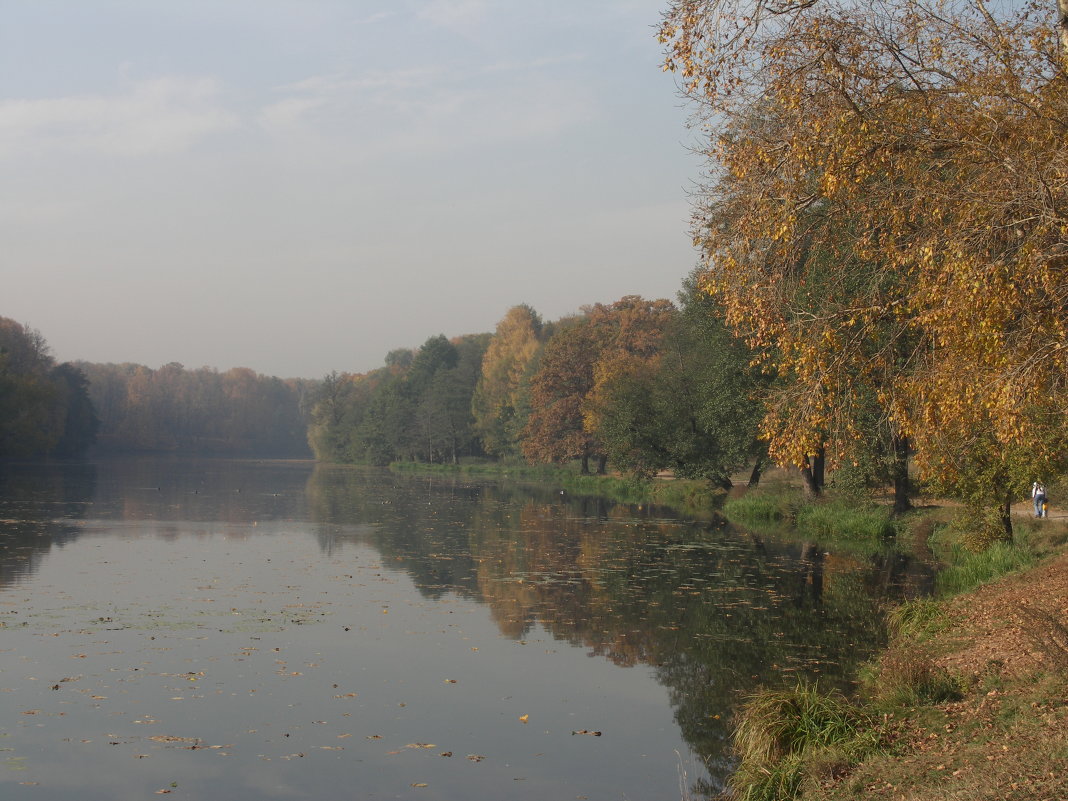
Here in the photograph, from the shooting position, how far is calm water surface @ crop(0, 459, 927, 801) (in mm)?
9008

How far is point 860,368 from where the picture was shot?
456 inches

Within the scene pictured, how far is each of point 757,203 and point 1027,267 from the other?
303 cm

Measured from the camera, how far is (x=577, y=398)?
66.1 meters

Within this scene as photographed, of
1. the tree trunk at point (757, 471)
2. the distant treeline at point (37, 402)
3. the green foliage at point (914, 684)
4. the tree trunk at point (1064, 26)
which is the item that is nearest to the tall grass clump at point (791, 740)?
the green foliage at point (914, 684)

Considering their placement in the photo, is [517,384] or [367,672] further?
[517,384]

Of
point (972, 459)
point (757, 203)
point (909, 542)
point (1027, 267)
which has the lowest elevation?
point (909, 542)

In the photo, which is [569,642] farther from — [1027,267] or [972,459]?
[972,459]

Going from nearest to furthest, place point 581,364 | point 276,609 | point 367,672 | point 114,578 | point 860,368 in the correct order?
point 860,368
point 367,672
point 276,609
point 114,578
point 581,364

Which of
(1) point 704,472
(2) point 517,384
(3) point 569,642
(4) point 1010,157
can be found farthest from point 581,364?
(4) point 1010,157

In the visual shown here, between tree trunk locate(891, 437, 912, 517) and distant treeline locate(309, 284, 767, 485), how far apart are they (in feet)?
14.2

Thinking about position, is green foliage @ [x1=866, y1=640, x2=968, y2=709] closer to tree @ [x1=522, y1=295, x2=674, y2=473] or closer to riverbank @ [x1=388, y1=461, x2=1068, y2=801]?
riverbank @ [x1=388, y1=461, x2=1068, y2=801]

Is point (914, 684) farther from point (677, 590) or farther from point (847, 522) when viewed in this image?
point (847, 522)

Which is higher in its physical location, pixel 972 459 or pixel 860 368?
pixel 860 368

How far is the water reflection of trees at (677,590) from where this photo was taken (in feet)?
42.4
